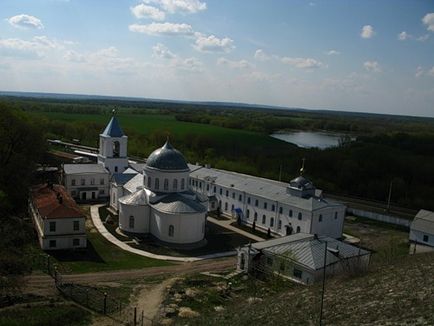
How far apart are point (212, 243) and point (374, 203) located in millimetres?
29376

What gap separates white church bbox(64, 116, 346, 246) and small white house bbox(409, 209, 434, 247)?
634 centimetres

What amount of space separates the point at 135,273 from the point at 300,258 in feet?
36.3

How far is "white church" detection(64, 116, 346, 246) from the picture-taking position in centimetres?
3644

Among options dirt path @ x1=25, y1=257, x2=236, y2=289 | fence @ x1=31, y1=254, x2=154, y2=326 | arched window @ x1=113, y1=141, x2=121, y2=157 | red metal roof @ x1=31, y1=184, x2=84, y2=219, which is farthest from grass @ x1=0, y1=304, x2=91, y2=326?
arched window @ x1=113, y1=141, x2=121, y2=157

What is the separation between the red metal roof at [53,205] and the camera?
108 feet

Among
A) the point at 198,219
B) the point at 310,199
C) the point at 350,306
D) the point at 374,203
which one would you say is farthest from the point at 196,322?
the point at 374,203

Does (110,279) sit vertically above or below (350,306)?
below

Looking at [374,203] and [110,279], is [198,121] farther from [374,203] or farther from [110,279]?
[110,279]

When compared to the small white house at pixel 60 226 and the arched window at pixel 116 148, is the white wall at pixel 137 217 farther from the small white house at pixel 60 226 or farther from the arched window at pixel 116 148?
the arched window at pixel 116 148

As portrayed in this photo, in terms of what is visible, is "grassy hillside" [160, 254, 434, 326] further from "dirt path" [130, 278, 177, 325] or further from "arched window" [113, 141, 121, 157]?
"arched window" [113, 141, 121, 157]

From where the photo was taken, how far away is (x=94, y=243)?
34938 millimetres

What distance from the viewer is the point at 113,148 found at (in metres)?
52.8

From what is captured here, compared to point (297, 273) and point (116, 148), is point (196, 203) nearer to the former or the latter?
point (297, 273)

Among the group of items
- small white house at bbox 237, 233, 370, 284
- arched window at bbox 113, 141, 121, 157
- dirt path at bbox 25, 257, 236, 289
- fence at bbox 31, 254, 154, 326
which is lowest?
dirt path at bbox 25, 257, 236, 289
